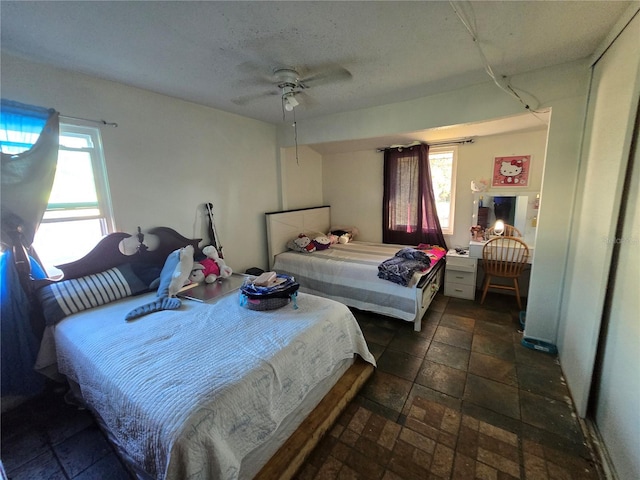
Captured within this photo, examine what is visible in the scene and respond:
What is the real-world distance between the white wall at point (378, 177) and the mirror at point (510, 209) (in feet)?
0.27

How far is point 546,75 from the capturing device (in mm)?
2074

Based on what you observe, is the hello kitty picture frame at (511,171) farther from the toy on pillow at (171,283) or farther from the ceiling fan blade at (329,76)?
the toy on pillow at (171,283)

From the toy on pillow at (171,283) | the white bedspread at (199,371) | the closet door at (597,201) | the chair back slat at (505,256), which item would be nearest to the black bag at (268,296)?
the white bedspread at (199,371)

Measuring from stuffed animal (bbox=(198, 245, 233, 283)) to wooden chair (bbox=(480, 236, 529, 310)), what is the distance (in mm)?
2964

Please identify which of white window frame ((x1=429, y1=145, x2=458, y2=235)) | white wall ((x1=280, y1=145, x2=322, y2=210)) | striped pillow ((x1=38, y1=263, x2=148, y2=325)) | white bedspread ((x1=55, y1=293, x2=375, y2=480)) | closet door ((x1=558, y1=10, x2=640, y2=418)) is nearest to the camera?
white bedspread ((x1=55, y1=293, x2=375, y2=480))

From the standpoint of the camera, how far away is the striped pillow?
1819 mm

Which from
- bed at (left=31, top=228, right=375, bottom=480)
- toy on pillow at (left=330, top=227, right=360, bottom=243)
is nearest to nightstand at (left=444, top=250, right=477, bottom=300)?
toy on pillow at (left=330, top=227, right=360, bottom=243)

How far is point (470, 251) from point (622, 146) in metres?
2.03

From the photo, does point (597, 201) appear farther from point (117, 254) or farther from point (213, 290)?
point (117, 254)

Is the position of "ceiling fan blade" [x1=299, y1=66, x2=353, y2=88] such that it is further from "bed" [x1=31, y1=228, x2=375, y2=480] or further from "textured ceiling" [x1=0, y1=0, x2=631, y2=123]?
"bed" [x1=31, y1=228, x2=375, y2=480]

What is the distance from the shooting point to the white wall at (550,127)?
205 cm

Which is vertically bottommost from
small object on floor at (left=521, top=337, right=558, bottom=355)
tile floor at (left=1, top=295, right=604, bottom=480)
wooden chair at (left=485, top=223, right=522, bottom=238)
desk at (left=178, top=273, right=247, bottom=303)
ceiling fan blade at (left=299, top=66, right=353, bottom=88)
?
tile floor at (left=1, top=295, right=604, bottom=480)

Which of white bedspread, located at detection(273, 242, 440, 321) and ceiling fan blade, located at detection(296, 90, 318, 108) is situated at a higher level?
ceiling fan blade, located at detection(296, 90, 318, 108)

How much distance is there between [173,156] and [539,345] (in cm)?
379
